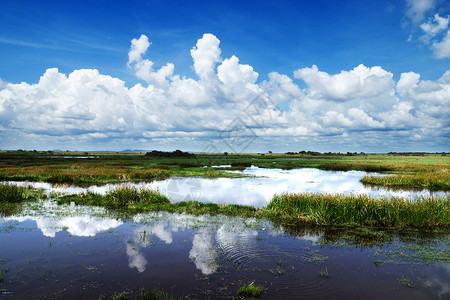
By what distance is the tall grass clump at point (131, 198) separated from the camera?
68.5ft

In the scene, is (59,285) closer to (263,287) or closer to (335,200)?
(263,287)

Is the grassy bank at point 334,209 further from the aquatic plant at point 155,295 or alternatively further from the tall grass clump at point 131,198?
the aquatic plant at point 155,295

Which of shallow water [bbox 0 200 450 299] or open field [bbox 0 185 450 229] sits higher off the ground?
open field [bbox 0 185 450 229]

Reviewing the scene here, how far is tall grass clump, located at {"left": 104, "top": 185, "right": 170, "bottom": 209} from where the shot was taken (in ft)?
68.5

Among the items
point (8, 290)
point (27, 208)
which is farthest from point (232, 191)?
point (8, 290)

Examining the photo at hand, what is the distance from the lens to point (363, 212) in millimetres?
16562

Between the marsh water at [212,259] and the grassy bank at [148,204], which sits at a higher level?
the grassy bank at [148,204]

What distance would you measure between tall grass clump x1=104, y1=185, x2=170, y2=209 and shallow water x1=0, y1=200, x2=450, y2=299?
514 cm

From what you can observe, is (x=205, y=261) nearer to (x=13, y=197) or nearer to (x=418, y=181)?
(x=13, y=197)

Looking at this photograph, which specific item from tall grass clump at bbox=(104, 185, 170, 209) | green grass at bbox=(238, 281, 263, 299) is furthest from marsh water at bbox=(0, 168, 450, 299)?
tall grass clump at bbox=(104, 185, 170, 209)

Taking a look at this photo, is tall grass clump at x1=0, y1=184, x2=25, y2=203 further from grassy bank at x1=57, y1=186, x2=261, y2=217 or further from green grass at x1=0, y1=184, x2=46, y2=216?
grassy bank at x1=57, y1=186, x2=261, y2=217

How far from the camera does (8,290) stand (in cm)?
788

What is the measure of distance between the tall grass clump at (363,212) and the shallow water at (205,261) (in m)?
1.96

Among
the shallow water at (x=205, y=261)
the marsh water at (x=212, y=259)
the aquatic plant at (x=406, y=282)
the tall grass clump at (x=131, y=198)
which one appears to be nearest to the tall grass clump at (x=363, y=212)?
the marsh water at (x=212, y=259)
